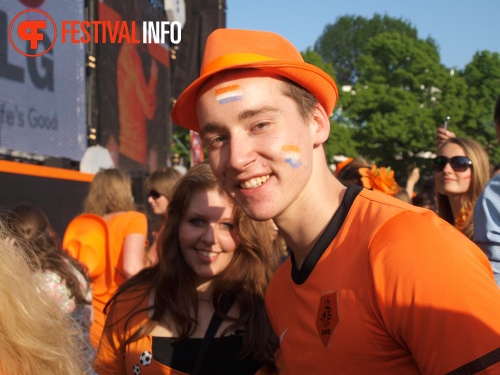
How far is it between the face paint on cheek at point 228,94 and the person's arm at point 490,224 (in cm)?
128

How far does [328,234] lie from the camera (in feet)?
5.47

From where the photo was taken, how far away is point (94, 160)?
728cm

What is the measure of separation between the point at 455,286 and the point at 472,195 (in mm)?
3247

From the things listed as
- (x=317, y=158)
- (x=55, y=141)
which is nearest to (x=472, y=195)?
(x=317, y=158)

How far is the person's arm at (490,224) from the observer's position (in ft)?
7.85

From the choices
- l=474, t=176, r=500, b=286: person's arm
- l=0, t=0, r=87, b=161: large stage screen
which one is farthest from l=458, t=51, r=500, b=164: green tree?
l=474, t=176, r=500, b=286: person's arm

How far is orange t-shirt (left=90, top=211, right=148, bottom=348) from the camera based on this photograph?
15.1 ft

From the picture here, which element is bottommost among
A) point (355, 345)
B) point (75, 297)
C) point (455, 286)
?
point (75, 297)

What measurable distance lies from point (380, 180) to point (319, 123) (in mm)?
2820

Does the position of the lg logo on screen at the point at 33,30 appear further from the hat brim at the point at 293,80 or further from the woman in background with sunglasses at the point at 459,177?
the hat brim at the point at 293,80

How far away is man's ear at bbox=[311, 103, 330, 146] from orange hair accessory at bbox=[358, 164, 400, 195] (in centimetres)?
272

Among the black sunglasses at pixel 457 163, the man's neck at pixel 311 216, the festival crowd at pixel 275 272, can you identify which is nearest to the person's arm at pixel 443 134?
the black sunglasses at pixel 457 163

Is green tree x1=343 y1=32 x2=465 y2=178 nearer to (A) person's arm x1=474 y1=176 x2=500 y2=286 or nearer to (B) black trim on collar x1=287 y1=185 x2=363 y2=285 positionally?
(A) person's arm x1=474 y1=176 x2=500 y2=286

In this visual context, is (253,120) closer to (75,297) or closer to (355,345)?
(355,345)
